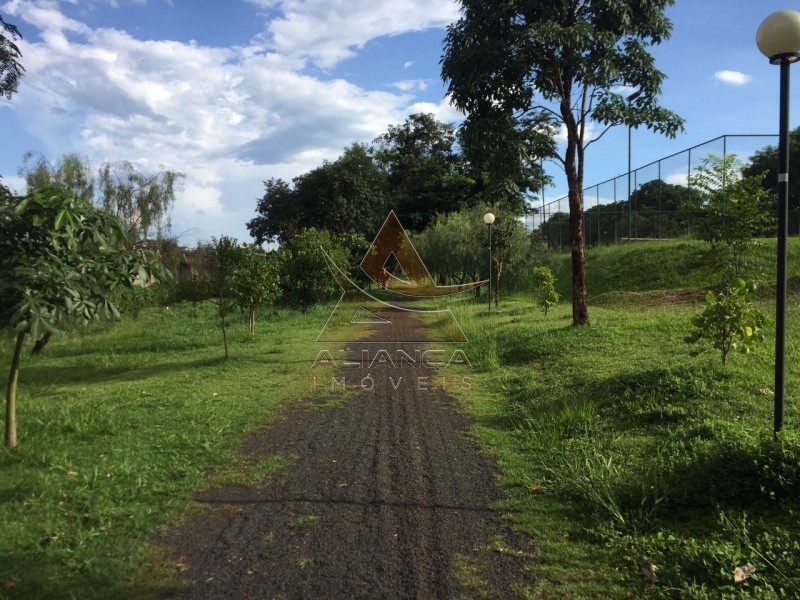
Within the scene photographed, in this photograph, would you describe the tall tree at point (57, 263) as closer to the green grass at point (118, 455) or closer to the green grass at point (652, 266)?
the green grass at point (118, 455)

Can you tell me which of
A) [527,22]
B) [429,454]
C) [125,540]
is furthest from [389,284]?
[125,540]

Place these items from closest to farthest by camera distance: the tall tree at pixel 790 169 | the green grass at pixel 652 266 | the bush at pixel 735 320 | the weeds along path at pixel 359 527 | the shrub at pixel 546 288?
1. the weeds along path at pixel 359 527
2. the bush at pixel 735 320
3. the shrub at pixel 546 288
4. the green grass at pixel 652 266
5. the tall tree at pixel 790 169

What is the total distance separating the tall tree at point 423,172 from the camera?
38750mm

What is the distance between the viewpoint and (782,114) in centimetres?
407

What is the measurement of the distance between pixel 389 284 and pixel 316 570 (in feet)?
61.4

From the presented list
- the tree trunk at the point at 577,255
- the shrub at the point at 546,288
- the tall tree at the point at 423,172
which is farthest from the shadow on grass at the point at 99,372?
the tall tree at the point at 423,172

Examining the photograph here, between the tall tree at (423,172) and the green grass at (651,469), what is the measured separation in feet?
98.1

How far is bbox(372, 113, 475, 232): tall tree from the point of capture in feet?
127

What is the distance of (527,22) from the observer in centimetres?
1047

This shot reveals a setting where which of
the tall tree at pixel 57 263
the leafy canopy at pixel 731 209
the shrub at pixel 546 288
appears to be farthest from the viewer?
the shrub at pixel 546 288

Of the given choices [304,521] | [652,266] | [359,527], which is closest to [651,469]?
[359,527]

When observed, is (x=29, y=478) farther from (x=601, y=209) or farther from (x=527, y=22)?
(x=601, y=209)

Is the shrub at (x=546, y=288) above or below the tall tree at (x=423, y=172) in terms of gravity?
below

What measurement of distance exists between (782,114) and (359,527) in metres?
4.11
